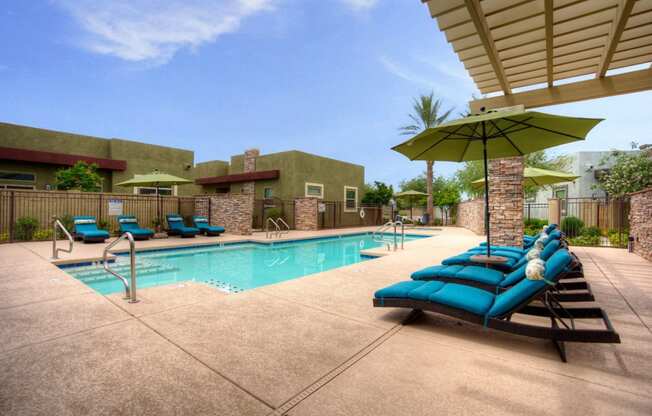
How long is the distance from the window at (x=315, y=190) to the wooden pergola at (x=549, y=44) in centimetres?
1402

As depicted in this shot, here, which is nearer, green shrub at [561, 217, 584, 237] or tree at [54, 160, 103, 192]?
green shrub at [561, 217, 584, 237]

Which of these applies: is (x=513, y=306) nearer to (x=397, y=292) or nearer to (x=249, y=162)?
(x=397, y=292)

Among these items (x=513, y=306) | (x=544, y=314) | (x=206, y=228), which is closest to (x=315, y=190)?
(x=206, y=228)

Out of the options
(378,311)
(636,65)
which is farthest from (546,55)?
(378,311)

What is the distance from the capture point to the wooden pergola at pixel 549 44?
3.35 m

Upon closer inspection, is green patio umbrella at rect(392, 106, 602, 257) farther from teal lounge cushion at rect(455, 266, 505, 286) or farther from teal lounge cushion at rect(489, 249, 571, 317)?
teal lounge cushion at rect(489, 249, 571, 317)

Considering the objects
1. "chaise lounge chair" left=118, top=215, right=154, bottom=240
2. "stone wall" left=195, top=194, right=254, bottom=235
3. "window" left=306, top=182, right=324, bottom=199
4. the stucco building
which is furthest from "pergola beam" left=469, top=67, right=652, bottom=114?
"window" left=306, top=182, right=324, bottom=199

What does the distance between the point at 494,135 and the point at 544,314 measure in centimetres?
232

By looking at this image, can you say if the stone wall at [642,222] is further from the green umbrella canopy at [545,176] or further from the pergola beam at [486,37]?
the pergola beam at [486,37]

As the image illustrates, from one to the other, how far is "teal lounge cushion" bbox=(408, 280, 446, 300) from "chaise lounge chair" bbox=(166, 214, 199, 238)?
10910 millimetres

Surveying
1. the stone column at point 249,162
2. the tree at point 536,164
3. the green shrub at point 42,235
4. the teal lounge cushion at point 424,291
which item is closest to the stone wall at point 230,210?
the stone column at point 249,162

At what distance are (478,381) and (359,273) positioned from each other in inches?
138

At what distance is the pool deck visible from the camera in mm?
1848

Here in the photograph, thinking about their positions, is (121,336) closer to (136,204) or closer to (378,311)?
(378,311)
